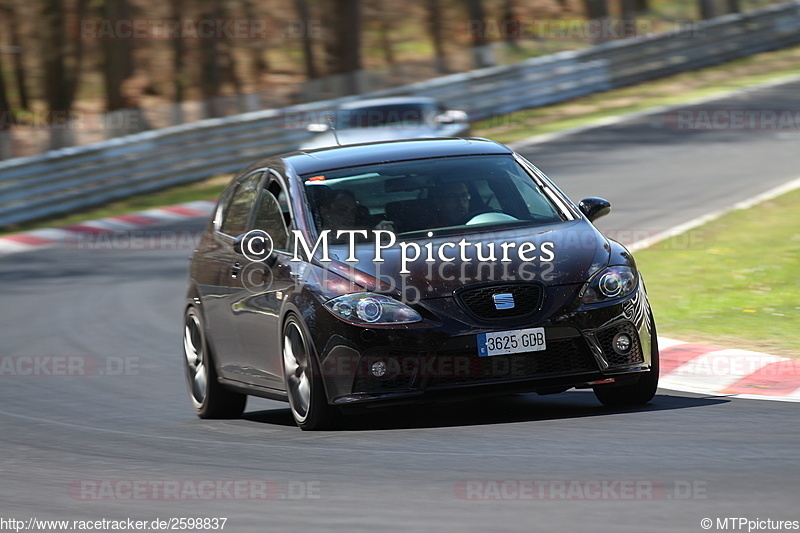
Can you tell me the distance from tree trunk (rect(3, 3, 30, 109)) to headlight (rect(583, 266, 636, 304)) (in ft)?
91.9

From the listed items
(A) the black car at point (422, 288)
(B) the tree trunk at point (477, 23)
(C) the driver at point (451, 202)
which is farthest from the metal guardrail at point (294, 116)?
(C) the driver at point (451, 202)

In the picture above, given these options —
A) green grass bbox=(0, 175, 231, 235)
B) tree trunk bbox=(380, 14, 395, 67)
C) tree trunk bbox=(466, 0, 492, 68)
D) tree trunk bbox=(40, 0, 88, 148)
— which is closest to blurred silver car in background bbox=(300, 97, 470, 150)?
green grass bbox=(0, 175, 231, 235)

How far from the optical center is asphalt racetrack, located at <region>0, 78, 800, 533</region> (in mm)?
5387

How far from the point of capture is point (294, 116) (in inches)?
1054

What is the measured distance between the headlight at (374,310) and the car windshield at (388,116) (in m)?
15.2

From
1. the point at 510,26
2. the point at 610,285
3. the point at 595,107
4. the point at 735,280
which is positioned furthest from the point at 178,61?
the point at 610,285

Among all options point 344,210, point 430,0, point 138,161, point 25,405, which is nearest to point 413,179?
point 344,210

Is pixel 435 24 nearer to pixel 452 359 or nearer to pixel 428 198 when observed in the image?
pixel 428 198

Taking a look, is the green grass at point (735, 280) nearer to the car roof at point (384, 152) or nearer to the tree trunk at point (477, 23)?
the car roof at point (384, 152)

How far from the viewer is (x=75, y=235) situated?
20.8m

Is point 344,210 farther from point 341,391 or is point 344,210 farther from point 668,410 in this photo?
point 668,410

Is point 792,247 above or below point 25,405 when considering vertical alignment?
below

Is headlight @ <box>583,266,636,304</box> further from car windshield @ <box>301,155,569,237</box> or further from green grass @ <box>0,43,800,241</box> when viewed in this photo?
Answer: green grass @ <box>0,43,800,241</box>

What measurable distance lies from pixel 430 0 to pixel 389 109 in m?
20.3
